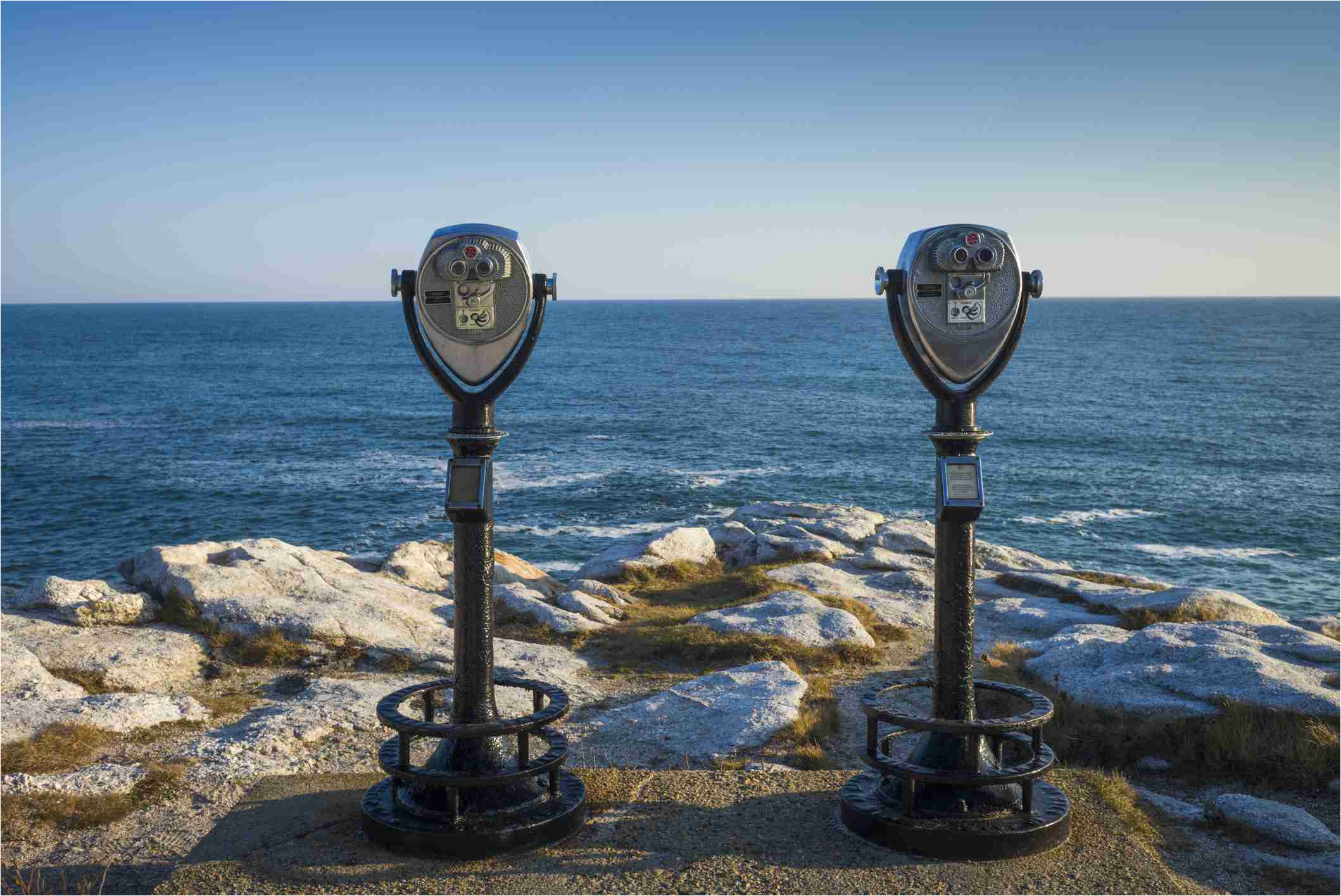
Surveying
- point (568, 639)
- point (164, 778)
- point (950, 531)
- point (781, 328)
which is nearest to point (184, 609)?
point (568, 639)

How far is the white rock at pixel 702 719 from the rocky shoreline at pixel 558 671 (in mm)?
24

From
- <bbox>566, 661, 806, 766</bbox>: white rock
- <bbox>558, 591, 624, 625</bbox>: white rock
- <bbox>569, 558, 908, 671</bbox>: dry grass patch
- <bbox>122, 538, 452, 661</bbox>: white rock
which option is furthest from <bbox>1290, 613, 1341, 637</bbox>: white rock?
<bbox>122, 538, 452, 661</bbox>: white rock

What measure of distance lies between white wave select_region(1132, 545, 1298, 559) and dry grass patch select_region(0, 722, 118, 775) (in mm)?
28988

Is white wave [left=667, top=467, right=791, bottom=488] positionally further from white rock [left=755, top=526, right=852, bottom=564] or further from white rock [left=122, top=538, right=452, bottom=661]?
white rock [left=122, top=538, right=452, bottom=661]

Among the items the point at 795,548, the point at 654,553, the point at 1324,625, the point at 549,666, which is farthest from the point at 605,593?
the point at 1324,625

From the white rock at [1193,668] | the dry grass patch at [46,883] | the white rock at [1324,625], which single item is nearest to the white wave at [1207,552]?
the white rock at [1324,625]

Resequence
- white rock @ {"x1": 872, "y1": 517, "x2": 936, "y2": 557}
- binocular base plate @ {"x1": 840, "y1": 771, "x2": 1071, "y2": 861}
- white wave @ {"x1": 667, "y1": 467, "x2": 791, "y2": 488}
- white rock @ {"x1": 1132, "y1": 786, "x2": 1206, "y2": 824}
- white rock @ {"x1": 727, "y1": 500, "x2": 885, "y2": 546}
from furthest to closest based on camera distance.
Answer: white wave @ {"x1": 667, "y1": 467, "x2": 791, "y2": 488}, white rock @ {"x1": 727, "y1": 500, "x2": 885, "y2": 546}, white rock @ {"x1": 872, "y1": 517, "x2": 936, "y2": 557}, white rock @ {"x1": 1132, "y1": 786, "x2": 1206, "y2": 824}, binocular base plate @ {"x1": 840, "y1": 771, "x2": 1071, "y2": 861}

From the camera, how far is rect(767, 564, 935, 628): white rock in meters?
15.2

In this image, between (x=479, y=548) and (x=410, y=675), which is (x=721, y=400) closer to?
(x=410, y=675)

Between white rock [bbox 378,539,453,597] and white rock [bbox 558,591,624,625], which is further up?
white rock [bbox 558,591,624,625]

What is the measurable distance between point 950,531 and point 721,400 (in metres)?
62.6

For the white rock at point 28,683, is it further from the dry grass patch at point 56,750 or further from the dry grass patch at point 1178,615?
the dry grass patch at point 1178,615

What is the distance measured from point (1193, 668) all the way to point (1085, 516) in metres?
27.4

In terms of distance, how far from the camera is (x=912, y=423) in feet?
187
